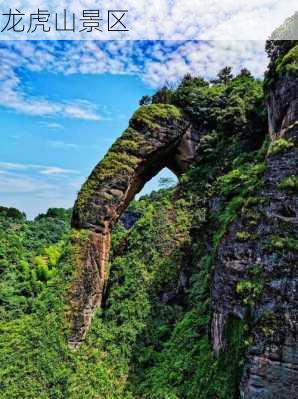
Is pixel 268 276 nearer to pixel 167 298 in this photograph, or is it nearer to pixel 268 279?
pixel 268 279

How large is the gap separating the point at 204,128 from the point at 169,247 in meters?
6.08

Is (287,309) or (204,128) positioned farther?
(204,128)

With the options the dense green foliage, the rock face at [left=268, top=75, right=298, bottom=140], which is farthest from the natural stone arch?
the rock face at [left=268, top=75, right=298, bottom=140]

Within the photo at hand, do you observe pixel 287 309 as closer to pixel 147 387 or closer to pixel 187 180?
pixel 147 387

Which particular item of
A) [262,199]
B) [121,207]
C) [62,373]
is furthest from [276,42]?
[62,373]

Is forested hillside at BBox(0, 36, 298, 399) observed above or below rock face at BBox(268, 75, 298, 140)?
below

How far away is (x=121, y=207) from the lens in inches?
716

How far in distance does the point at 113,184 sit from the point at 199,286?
5.64 metres

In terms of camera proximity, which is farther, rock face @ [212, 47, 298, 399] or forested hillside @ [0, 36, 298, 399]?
forested hillside @ [0, 36, 298, 399]

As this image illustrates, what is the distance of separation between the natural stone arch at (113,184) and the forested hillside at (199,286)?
0.68ft

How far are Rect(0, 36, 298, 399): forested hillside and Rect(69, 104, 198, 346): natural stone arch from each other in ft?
0.68

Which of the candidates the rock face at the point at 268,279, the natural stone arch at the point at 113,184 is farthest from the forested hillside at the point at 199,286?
the natural stone arch at the point at 113,184

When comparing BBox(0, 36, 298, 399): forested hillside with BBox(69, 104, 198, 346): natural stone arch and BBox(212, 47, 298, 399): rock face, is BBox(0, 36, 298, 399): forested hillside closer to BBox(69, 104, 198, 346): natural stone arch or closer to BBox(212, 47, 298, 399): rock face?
BBox(212, 47, 298, 399): rock face

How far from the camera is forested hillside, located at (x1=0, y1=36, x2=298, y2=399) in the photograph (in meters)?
8.93
